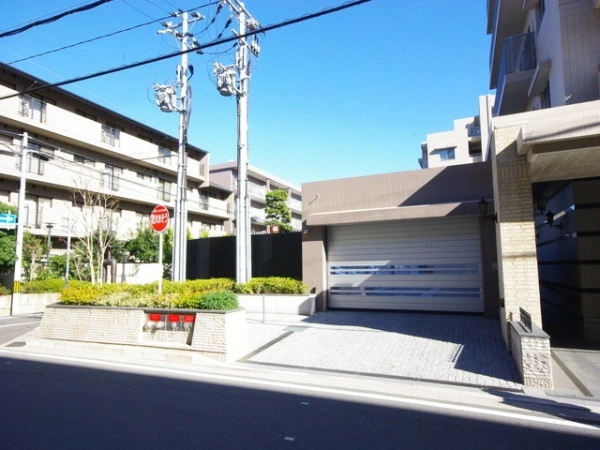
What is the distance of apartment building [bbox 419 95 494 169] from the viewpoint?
4147cm

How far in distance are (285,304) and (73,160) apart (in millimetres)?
20849

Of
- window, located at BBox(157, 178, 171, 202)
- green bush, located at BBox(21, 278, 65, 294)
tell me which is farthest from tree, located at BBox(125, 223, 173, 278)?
window, located at BBox(157, 178, 171, 202)

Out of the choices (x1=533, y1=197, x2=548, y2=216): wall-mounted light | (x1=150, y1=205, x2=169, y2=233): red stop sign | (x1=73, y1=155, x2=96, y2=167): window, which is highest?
(x1=73, y1=155, x2=96, y2=167): window

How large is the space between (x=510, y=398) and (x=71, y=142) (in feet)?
94.0

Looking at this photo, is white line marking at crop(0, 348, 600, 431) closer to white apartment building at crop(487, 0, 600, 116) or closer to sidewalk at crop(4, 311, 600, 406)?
sidewalk at crop(4, 311, 600, 406)

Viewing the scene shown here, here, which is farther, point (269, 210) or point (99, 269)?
point (269, 210)

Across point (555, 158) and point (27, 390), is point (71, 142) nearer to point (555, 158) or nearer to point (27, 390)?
point (27, 390)

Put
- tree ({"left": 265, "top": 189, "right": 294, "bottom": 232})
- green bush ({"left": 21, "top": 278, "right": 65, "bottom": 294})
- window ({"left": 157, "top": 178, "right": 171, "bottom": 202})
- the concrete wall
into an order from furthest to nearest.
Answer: tree ({"left": 265, "top": 189, "right": 294, "bottom": 232}) < window ({"left": 157, "top": 178, "right": 171, "bottom": 202}) < green bush ({"left": 21, "top": 278, "right": 65, "bottom": 294}) < the concrete wall

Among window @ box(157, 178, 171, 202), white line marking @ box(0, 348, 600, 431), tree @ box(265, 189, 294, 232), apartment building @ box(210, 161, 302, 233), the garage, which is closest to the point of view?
white line marking @ box(0, 348, 600, 431)

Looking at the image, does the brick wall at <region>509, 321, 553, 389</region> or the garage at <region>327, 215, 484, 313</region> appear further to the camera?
the garage at <region>327, 215, 484, 313</region>

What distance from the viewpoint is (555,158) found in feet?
24.1

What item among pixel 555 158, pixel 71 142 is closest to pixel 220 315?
pixel 555 158

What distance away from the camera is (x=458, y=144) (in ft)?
137

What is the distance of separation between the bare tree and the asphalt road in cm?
1515
